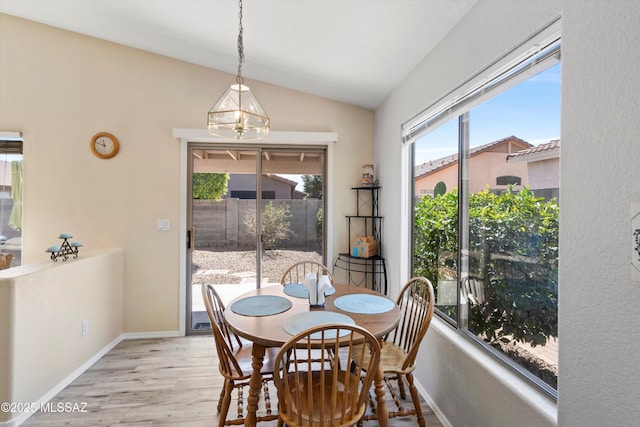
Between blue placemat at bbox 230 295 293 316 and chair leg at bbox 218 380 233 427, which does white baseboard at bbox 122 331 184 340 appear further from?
chair leg at bbox 218 380 233 427

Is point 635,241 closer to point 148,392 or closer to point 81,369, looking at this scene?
point 148,392

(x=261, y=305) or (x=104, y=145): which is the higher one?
(x=104, y=145)

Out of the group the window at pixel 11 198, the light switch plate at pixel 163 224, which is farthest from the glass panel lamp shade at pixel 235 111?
the window at pixel 11 198

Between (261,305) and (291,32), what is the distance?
1993 mm

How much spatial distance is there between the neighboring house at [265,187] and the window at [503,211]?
5.37 ft

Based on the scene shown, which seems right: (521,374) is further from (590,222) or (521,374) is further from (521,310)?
(590,222)

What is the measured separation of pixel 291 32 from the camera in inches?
91.6

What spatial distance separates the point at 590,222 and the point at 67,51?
438 cm

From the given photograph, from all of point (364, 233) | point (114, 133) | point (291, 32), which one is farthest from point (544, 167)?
point (114, 133)

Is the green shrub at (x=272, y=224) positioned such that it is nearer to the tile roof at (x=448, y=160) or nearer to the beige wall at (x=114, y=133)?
the beige wall at (x=114, y=133)

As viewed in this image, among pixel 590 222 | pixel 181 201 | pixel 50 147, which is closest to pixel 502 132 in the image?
pixel 590 222

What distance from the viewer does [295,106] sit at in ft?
11.4

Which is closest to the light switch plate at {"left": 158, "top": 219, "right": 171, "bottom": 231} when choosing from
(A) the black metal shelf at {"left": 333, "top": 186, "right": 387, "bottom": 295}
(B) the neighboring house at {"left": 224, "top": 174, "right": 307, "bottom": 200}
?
(B) the neighboring house at {"left": 224, "top": 174, "right": 307, "bottom": 200}

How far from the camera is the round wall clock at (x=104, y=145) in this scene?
10.4 ft
